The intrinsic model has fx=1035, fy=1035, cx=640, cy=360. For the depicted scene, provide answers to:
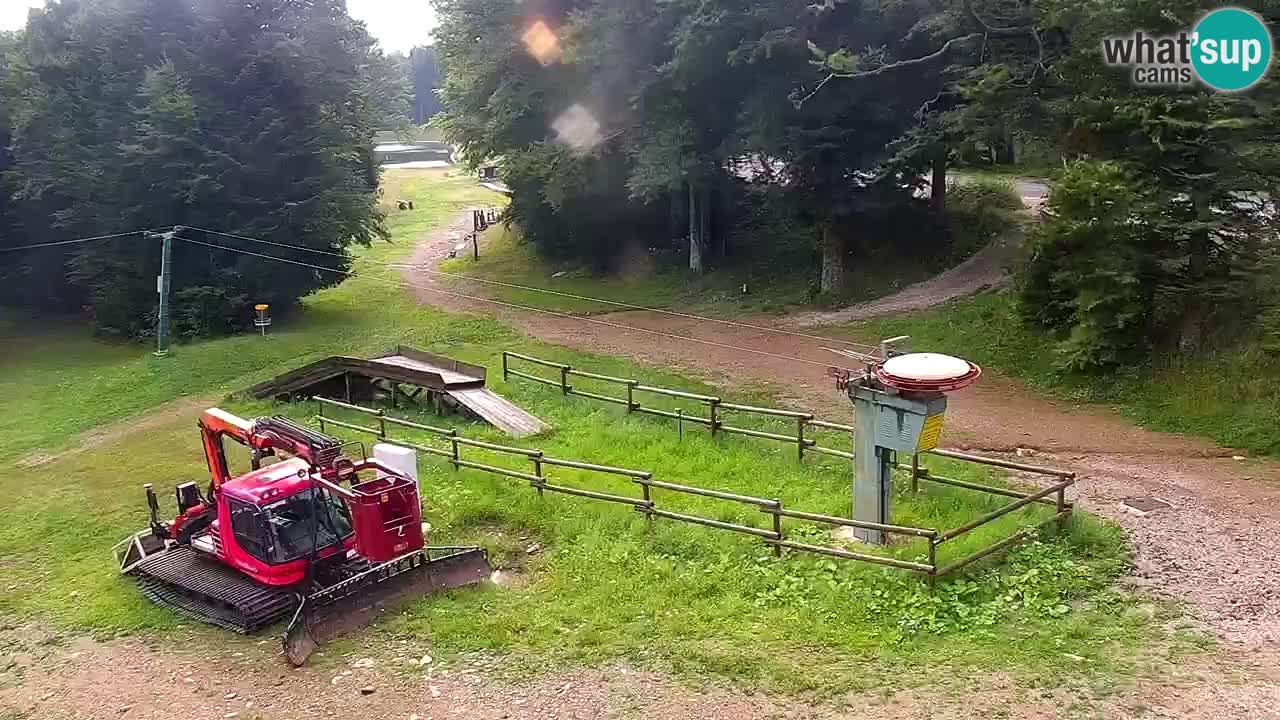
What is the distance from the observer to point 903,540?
490 inches

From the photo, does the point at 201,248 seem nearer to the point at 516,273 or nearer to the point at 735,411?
the point at 516,273

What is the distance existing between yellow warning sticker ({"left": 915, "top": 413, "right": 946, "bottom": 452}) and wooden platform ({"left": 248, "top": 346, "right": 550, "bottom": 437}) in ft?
27.2

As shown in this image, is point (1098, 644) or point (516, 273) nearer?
point (1098, 644)

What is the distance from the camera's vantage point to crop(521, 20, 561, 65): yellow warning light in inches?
1218

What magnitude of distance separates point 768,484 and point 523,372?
959 cm

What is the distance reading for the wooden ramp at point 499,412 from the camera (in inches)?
714

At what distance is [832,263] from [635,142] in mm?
6605

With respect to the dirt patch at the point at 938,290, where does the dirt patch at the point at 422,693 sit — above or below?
below

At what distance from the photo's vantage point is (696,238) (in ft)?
108

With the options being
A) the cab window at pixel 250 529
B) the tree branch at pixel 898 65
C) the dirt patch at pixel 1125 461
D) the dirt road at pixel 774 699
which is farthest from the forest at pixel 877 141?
the cab window at pixel 250 529

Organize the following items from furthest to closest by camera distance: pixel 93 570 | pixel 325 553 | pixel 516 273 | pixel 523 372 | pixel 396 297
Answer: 1. pixel 516 273
2. pixel 396 297
3. pixel 523 372
4. pixel 93 570
5. pixel 325 553

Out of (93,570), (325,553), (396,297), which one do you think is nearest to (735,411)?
(325,553)

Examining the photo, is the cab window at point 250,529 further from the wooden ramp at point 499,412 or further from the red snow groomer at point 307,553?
the wooden ramp at point 499,412

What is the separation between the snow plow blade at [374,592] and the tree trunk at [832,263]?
18181 mm
